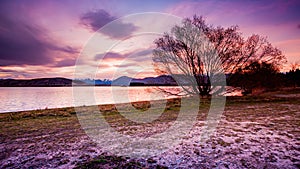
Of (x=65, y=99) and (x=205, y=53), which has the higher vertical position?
(x=205, y=53)

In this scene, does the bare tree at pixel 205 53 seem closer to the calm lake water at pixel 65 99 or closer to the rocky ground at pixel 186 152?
the calm lake water at pixel 65 99

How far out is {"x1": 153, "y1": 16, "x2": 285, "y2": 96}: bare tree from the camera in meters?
17.9

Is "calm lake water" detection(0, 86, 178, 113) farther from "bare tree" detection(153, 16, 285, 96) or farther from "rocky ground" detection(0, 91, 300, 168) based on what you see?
"rocky ground" detection(0, 91, 300, 168)

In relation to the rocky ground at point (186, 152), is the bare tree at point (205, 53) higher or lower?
higher

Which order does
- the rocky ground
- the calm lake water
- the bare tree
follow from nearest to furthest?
the rocky ground < the bare tree < the calm lake water

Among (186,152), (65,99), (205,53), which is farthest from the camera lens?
(65,99)

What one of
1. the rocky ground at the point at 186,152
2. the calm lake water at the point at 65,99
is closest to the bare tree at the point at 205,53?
the calm lake water at the point at 65,99

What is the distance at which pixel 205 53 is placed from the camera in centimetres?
1798

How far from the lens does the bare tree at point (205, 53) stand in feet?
58.7

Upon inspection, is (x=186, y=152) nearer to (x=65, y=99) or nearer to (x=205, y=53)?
(x=205, y=53)

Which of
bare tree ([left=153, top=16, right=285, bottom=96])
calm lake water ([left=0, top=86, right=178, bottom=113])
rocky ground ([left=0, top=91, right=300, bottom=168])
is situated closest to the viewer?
rocky ground ([left=0, top=91, right=300, bottom=168])

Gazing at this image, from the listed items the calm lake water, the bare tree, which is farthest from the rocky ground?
the calm lake water

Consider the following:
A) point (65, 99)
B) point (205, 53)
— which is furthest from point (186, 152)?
point (65, 99)

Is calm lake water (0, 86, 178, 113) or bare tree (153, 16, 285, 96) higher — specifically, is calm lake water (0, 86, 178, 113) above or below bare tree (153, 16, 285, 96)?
below
